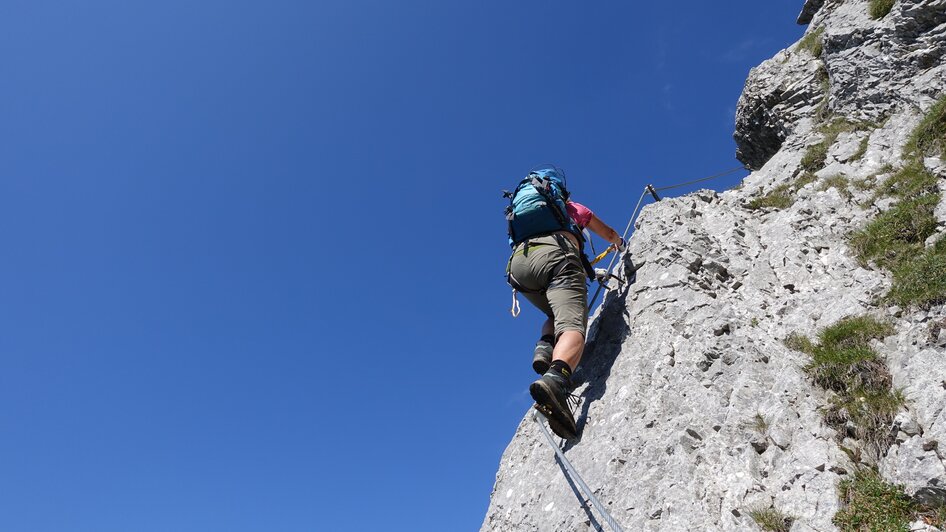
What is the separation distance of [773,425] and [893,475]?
127 centimetres

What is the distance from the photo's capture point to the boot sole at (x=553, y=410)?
7.27 meters

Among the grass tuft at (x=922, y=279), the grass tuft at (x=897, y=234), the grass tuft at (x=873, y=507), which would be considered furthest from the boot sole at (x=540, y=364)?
the grass tuft at (x=897, y=234)

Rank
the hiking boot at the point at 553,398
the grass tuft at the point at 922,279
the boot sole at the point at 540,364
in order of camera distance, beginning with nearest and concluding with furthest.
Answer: the grass tuft at the point at 922,279 < the hiking boot at the point at 553,398 < the boot sole at the point at 540,364

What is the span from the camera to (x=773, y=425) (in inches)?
246

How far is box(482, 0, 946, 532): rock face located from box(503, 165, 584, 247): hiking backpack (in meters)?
1.81

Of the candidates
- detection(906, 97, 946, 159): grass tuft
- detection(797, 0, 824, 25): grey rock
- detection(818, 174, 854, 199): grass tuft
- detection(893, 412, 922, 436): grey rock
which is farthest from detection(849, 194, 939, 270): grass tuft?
detection(797, 0, 824, 25): grey rock

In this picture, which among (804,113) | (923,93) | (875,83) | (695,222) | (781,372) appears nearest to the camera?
(781,372)

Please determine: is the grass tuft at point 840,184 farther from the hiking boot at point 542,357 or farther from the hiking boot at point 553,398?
the hiking boot at point 553,398

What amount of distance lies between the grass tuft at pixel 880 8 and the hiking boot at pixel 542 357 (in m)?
13.0

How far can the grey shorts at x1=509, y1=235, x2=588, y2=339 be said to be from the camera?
8.34m

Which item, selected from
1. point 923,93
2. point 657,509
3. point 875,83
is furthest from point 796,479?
point 875,83

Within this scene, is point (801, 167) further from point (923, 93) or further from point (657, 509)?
point (657, 509)

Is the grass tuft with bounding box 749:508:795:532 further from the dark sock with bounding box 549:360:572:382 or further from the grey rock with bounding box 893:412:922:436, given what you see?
the dark sock with bounding box 549:360:572:382

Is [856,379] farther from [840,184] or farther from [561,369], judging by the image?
[840,184]
